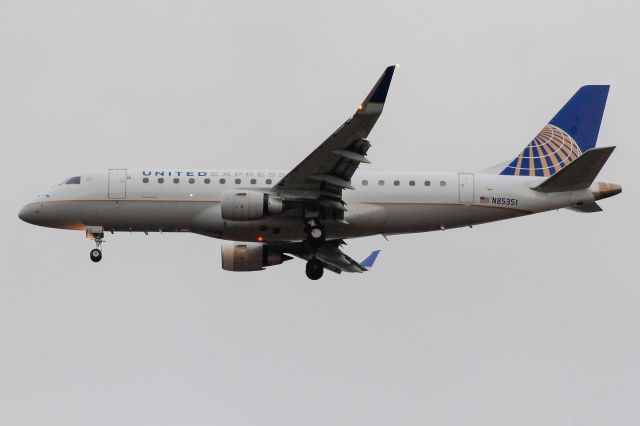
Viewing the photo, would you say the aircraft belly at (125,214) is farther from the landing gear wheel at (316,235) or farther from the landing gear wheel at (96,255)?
the landing gear wheel at (316,235)

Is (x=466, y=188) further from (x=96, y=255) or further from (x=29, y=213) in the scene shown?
(x=29, y=213)

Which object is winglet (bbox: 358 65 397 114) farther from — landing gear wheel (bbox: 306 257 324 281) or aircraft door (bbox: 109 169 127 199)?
aircraft door (bbox: 109 169 127 199)

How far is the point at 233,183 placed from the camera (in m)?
60.6

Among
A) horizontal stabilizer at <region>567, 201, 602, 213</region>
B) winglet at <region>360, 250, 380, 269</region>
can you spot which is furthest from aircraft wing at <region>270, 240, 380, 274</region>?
horizontal stabilizer at <region>567, 201, 602, 213</region>

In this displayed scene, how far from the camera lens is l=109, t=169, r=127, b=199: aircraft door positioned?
6091 centimetres

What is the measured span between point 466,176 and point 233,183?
10.2m

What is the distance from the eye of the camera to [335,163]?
2276 inches

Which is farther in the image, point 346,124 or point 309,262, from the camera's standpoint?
point 309,262

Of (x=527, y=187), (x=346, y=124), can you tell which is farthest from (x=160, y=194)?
(x=527, y=187)

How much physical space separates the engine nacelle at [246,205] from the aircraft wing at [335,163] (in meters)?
1.02

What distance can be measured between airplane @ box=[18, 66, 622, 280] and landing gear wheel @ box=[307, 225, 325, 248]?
0.04 meters

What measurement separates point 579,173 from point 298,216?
12.1 m

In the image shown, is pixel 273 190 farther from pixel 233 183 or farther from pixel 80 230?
pixel 80 230

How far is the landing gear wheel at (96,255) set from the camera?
62.4 metres
